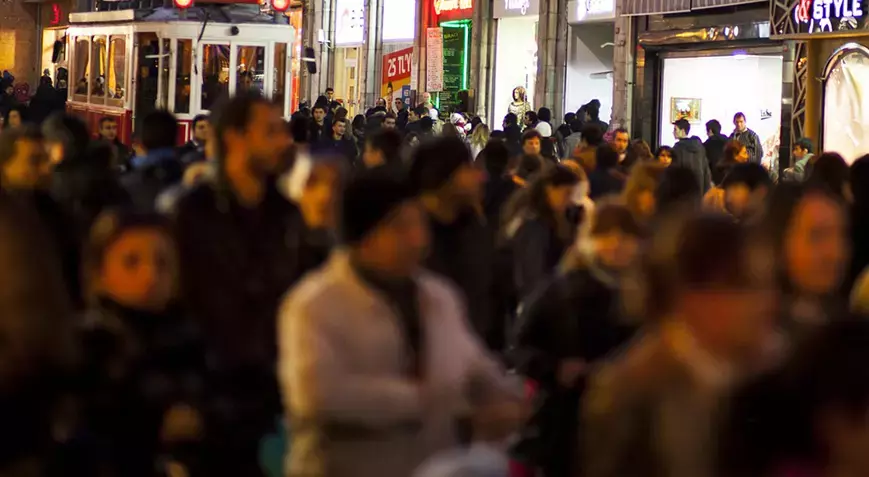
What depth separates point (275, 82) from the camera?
66.4 ft

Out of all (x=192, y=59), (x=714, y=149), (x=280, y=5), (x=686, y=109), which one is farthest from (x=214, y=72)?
(x=686, y=109)

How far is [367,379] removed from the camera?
4125 mm

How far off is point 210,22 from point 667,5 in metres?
8.01

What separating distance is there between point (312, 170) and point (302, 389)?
2.96 metres

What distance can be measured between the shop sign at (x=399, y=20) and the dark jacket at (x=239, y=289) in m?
29.9

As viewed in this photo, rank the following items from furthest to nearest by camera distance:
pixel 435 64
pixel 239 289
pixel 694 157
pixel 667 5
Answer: pixel 435 64 → pixel 667 5 → pixel 694 157 → pixel 239 289

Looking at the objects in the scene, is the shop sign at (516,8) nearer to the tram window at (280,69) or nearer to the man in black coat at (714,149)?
the tram window at (280,69)

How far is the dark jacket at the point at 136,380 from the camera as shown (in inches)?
Answer: 169

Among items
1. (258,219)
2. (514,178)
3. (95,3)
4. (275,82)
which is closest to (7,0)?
(95,3)

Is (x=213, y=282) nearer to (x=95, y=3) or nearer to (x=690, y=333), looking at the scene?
(x=690, y=333)

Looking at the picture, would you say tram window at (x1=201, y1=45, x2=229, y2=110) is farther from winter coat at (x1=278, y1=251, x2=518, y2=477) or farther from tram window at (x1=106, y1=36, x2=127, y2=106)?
winter coat at (x1=278, y1=251, x2=518, y2=477)

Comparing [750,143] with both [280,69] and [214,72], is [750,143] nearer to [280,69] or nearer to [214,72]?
[280,69]

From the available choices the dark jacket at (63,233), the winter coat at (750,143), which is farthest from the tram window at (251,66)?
the dark jacket at (63,233)

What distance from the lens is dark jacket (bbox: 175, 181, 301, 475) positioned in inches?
202
